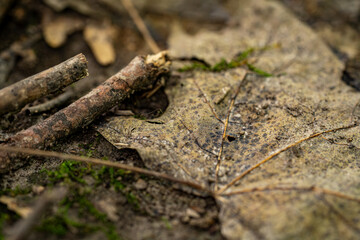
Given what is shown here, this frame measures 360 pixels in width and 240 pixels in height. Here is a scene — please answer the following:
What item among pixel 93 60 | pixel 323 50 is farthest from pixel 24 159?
pixel 323 50

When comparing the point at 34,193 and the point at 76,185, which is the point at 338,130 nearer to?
the point at 76,185

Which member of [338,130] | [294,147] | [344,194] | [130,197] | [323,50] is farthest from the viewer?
→ [323,50]

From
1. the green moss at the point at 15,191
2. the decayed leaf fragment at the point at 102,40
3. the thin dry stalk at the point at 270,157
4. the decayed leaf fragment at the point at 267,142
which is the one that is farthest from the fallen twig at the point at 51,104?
the thin dry stalk at the point at 270,157

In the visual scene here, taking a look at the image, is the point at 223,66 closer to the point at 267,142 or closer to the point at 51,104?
the point at 267,142

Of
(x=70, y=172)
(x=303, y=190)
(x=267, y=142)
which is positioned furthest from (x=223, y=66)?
(x=70, y=172)

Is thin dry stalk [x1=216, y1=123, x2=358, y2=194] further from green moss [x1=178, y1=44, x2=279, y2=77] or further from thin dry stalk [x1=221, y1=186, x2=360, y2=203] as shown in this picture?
green moss [x1=178, y1=44, x2=279, y2=77]

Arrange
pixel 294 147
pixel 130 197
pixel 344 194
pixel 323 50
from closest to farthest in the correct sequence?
pixel 344 194
pixel 130 197
pixel 294 147
pixel 323 50

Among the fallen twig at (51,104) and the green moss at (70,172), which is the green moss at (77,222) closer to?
the green moss at (70,172)
